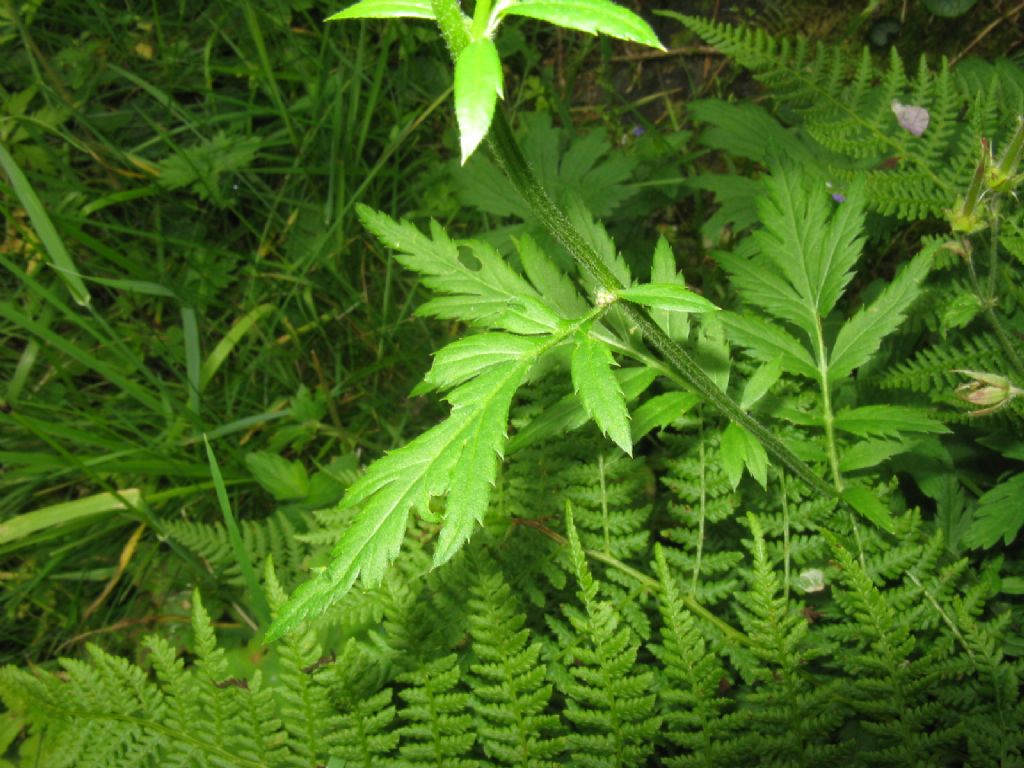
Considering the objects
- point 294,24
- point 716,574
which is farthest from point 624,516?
point 294,24

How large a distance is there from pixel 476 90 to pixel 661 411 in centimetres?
90

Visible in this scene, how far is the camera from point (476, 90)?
848 millimetres

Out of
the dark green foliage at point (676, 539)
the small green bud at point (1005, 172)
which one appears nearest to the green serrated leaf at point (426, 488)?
the dark green foliage at point (676, 539)

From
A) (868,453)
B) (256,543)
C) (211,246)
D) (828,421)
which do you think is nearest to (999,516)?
(868,453)

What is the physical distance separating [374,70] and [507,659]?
9.17 feet

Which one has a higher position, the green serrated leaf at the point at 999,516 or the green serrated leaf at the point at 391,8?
the green serrated leaf at the point at 391,8

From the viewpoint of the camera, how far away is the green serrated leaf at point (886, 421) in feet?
5.24

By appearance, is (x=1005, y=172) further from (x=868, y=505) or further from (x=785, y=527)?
(x=785, y=527)

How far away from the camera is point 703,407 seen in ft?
6.32

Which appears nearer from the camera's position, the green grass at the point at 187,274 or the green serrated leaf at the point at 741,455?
the green serrated leaf at the point at 741,455

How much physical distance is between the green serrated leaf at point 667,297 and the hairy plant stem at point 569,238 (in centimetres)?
7

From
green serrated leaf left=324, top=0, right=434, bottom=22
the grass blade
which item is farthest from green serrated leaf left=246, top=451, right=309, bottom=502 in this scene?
green serrated leaf left=324, top=0, right=434, bottom=22

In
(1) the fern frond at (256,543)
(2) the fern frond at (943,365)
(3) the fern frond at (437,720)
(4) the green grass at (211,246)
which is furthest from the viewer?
(4) the green grass at (211,246)

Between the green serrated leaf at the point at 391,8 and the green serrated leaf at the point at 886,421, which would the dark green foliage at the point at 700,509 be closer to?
the green serrated leaf at the point at 886,421
